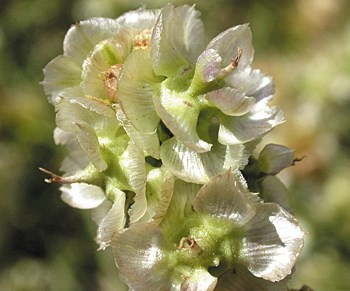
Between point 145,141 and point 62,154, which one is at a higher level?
point 145,141

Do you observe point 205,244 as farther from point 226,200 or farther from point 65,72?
point 65,72

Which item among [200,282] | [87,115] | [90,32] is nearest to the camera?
[200,282]

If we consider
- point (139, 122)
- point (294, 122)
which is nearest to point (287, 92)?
point (294, 122)

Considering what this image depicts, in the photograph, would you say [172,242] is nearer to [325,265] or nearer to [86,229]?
[325,265]

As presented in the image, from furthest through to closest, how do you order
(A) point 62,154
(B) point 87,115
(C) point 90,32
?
(A) point 62,154, (C) point 90,32, (B) point 87,115

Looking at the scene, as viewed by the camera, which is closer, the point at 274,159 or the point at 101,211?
the point at 274,159

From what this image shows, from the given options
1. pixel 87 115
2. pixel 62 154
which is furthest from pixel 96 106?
pixel 62 154
